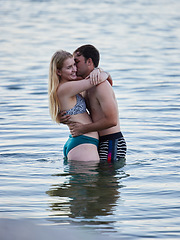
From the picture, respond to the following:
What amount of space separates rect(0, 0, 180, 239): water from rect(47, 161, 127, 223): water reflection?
11 mm

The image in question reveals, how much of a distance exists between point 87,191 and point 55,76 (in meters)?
1.47

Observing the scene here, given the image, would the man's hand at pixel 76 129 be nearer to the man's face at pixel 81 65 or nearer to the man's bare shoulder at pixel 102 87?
the man's bare shoulder at pixel 102 87

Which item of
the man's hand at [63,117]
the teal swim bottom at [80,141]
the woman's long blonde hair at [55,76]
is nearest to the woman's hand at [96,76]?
the woman's long blonde hair at [55,76]

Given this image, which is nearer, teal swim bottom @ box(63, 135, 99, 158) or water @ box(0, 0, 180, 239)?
water @ box(0, 0, 180, 239)

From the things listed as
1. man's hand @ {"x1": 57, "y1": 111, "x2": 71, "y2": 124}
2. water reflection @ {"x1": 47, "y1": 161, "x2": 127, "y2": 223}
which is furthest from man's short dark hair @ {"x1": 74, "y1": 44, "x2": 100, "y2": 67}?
water reflection @ {"x1": 47, "y1": 161, "x2": 127, "y2": 223}

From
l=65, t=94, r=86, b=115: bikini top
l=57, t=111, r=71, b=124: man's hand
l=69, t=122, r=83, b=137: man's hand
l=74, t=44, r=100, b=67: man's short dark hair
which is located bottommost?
l=69, t=122, r=83, b=137: man's hand

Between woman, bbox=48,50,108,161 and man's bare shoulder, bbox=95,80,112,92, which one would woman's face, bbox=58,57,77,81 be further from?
man's bare shoulder, bbox=95,80,112,92

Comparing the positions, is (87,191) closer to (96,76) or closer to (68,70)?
(96,76)

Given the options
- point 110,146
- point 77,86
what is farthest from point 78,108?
point 110,146

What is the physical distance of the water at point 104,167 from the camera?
541 cm

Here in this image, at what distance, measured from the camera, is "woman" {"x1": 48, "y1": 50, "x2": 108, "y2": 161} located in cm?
661

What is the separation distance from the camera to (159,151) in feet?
26.2

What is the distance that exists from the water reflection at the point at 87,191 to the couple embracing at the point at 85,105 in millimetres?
153

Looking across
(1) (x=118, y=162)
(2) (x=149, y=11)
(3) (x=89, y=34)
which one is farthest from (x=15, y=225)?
(2) (x=149, y=11)
